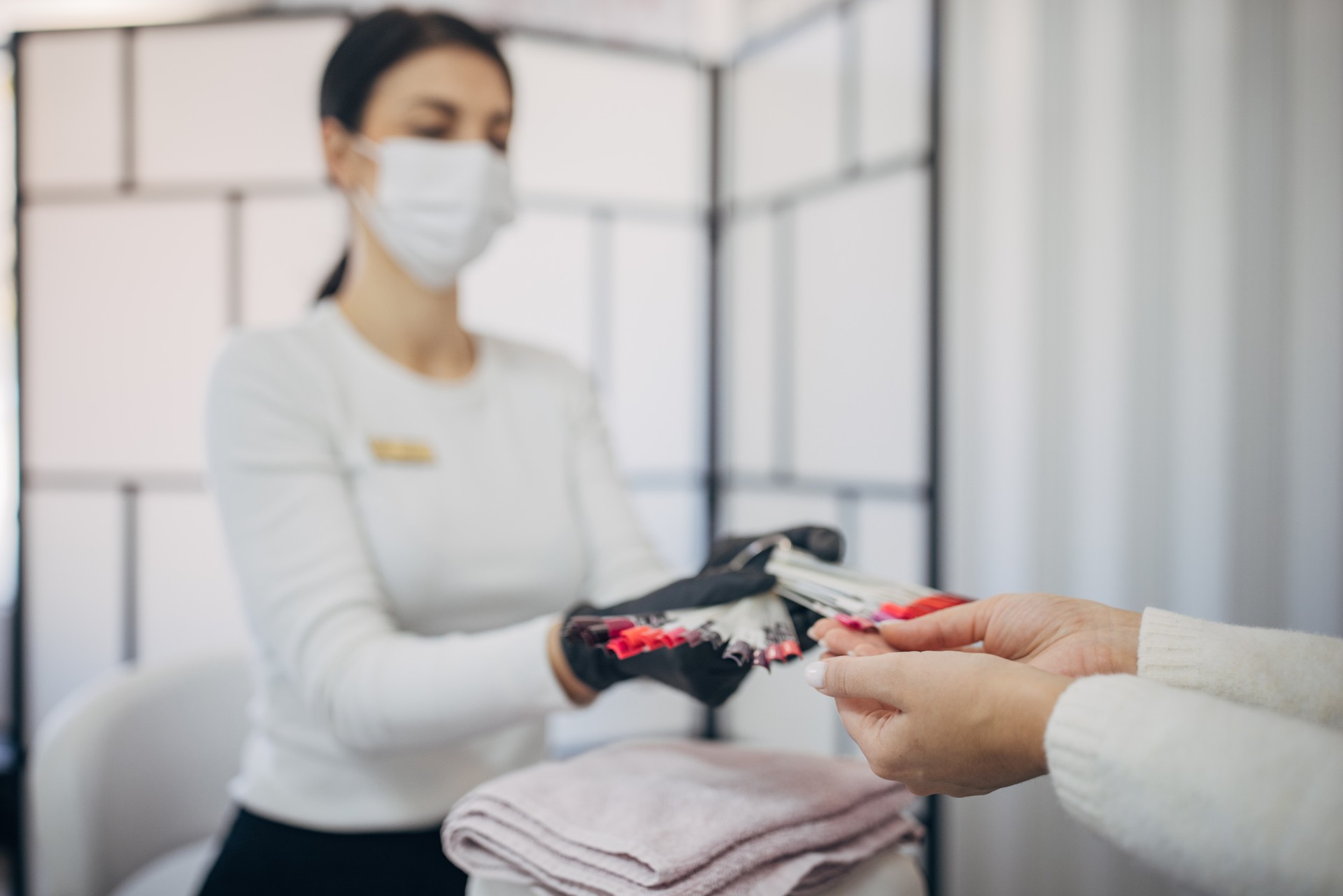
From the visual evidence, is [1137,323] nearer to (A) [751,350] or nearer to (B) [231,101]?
(A) [751,350]

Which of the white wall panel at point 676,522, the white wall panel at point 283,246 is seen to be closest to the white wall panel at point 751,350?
the white wall panel at point 676,522

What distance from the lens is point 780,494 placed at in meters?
1.82

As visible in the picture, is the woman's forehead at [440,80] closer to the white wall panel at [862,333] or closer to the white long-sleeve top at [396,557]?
the white long-sleeve top at [396,557]

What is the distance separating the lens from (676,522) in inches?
80.4

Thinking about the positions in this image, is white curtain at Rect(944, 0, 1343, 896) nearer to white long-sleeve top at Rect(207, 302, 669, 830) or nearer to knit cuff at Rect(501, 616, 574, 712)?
white long-sleeve top at Rect(207, 302, 669, 830)

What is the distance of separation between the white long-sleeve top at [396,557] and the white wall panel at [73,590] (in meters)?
1.18

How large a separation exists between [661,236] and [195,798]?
58.5 inches

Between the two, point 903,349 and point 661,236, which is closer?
point 903,349

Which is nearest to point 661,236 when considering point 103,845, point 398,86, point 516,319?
point 516,319

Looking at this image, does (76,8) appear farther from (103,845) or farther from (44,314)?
(103,845)

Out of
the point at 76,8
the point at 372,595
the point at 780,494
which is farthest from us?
the point at 76,8

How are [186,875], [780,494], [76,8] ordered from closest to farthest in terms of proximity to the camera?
1. [186,875]
2. [780,494]
3. [76,8]

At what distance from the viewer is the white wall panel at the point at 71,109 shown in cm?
181

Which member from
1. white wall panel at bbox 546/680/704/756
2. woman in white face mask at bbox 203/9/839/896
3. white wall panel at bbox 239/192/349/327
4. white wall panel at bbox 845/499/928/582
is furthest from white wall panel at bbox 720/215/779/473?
white wall panel at bbox 239/192/349/327
